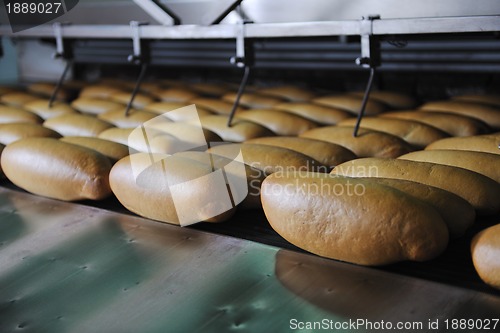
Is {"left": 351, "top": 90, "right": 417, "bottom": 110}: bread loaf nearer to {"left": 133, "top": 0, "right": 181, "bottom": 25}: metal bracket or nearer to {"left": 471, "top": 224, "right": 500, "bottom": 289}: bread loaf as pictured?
{"left": 133, "top": 0, "right": 181, "bottom": 25}: metal bracket

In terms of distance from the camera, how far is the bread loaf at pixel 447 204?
1055 millimetres

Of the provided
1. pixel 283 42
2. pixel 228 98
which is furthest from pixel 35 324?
pixel 283 42

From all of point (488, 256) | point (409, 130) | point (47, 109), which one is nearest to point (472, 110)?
point (409, 130)

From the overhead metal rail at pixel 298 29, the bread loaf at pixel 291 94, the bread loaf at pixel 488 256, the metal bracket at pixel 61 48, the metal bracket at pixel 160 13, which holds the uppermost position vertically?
the metal bracket at pixel 160 13

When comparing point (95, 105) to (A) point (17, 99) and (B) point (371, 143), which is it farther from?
A: (B) point (371, 143)

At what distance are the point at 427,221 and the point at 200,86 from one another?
5.91 ft

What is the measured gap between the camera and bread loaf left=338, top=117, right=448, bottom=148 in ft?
5.30

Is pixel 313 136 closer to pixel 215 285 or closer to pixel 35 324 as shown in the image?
pixel 215 285

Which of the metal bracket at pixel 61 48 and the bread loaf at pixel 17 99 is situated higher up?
the metal bracket at pixel 61 48

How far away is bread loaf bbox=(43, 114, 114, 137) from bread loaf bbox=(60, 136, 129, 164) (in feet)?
0.77

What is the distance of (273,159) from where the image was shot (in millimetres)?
1370

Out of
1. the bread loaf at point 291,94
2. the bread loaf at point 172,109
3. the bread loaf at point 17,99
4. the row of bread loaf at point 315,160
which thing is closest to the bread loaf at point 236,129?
the row of bread loaf at point 315,160

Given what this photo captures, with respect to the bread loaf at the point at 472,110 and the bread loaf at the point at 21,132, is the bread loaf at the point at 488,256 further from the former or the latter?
the bread loaf at the point at 21,132

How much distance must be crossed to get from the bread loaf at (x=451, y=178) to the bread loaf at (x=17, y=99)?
1706mm
